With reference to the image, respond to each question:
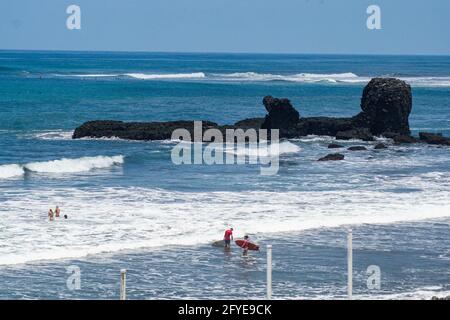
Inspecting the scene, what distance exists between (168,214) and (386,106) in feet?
102

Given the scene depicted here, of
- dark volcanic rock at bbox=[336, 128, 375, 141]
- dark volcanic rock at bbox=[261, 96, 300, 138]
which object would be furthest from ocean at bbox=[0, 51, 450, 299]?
dark volcanic rock at bbox=[261, 96, 300, 138]

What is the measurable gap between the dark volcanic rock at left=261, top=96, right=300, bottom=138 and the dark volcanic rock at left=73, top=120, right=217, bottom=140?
4.31 m

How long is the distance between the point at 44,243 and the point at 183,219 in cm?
573

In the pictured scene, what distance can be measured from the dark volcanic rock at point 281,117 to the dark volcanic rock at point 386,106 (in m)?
4.83

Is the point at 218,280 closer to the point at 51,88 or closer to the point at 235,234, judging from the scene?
the point at 235,234

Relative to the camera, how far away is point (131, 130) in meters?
63.2

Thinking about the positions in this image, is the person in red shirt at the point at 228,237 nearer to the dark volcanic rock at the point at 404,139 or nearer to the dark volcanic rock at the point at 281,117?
the dark volcanic rock at the point at 281,117

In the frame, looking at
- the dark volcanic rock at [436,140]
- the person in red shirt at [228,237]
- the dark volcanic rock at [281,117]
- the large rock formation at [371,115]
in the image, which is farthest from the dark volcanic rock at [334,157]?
the person in red shirt at [228,237]

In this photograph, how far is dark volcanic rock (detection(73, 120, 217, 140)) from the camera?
61812mm

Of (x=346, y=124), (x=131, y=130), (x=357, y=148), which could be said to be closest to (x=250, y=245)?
(x=357, y=148)

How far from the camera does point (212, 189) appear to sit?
40125 mm

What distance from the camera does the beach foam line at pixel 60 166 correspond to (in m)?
45.3

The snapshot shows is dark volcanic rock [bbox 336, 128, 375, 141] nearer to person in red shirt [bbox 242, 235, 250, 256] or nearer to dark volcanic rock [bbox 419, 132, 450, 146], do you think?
dark volcanic rock [bbox 419, 132, 450, 146]
